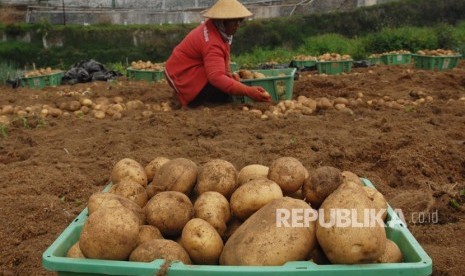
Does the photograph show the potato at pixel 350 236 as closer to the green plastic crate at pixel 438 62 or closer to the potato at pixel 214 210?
the potato at pixel 214 210

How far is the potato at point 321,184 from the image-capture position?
2.24 metres

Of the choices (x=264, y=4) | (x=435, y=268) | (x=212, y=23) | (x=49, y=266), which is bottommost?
(x=435, y=268)

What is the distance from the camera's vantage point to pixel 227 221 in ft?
7.75

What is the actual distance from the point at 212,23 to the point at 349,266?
475 cm

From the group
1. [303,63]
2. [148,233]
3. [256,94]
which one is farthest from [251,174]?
[303,63]

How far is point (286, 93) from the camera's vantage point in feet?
22.7

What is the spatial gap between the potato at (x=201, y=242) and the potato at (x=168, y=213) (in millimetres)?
100

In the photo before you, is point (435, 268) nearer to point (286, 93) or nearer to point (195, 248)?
point (195, 248)

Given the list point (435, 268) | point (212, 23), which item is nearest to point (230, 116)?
point (212, 23)

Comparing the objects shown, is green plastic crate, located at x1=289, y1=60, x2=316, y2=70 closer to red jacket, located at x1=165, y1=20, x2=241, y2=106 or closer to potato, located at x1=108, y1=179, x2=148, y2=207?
red jacket, located at x1=165, y1=20, x2=241, y2=106

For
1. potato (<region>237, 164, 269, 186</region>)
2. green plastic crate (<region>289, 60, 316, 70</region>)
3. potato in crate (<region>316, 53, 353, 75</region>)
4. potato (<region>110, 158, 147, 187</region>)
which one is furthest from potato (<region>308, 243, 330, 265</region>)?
green plastic crate (<region>289, 60, 316, 70</region>)

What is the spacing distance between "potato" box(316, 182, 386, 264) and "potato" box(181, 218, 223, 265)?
431mm

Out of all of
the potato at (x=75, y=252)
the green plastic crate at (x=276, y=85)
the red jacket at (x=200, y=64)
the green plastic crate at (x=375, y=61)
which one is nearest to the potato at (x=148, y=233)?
the potato at (x=75, y=252)

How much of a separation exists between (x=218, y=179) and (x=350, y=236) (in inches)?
31.0
